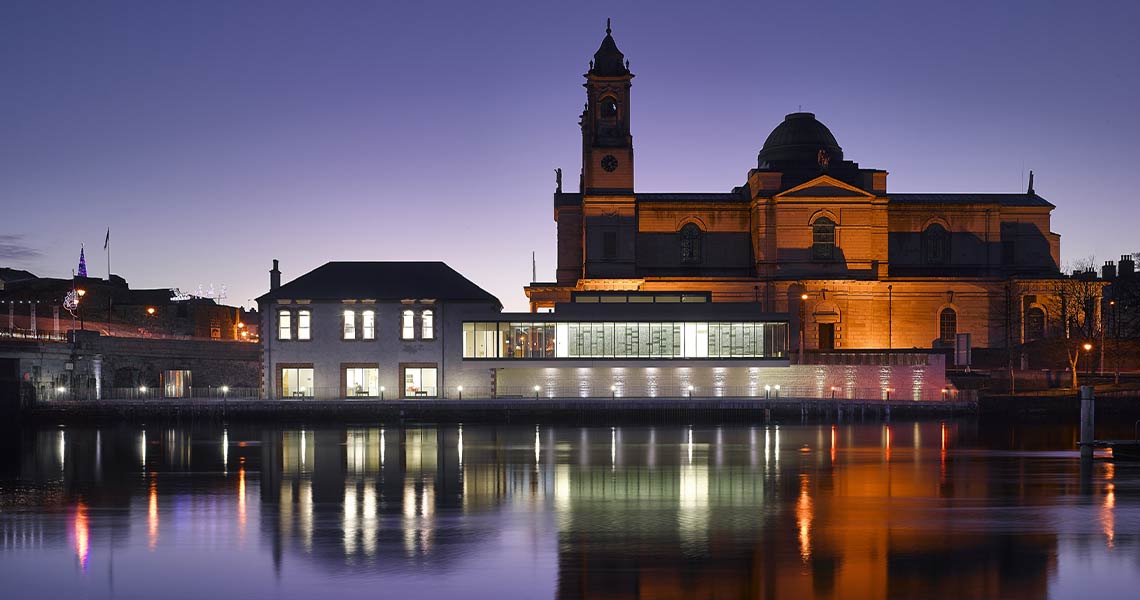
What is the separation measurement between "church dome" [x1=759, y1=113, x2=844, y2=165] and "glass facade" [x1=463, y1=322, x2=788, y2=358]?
2945 cm

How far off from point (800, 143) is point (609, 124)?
1814 centimetres

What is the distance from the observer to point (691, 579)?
813 inches

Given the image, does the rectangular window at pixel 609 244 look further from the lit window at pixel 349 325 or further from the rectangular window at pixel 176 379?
the rectangular window at pixel 176 379

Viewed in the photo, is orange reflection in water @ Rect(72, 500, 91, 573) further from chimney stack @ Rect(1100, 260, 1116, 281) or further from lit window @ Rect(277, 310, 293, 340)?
chimney stack @ Rect(1100, 260, 1116, 281)

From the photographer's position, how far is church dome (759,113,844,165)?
97.2m

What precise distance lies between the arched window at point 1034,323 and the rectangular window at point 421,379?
44254mm

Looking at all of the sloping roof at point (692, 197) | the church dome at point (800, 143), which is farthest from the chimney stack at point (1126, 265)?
the sloping roof at point (692, 197)

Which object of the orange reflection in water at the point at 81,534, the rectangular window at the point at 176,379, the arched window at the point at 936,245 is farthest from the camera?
the arched window at the point at 936,245

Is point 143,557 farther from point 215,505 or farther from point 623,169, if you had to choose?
point 623,169

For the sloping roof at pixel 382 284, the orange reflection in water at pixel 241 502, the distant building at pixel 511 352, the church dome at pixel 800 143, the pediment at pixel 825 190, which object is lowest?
the orange reflection in water at pixel 241 502

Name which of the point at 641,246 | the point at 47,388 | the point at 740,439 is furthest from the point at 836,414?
the point at 47,388

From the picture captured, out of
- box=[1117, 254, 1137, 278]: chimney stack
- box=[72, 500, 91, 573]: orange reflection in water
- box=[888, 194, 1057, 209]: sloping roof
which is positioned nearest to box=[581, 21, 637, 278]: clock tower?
box=[888, 194, 1057, 209]: sloping roof

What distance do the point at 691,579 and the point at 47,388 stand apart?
184ft

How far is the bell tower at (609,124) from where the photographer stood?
8750 cm
